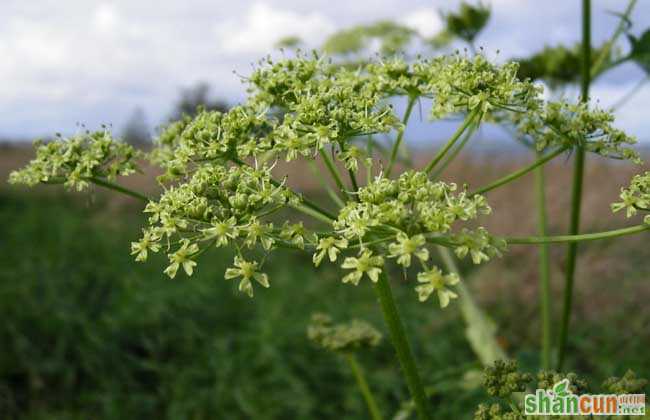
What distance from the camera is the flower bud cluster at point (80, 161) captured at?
2934 mm

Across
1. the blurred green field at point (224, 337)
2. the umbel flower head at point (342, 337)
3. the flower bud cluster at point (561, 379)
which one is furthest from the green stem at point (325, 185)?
the blurred green field at point (224, 337)

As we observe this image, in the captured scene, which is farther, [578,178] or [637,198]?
[578,178]

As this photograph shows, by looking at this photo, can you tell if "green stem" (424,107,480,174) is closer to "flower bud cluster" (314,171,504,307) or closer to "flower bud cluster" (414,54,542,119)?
"flower bud cluster" (414,54,542,119)

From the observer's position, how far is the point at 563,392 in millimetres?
2201

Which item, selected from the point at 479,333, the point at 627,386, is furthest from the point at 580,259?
the point at 627,386

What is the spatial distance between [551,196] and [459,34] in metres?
8.83

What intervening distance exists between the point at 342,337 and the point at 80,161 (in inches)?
63.0

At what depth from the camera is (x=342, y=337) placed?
11.6 feet

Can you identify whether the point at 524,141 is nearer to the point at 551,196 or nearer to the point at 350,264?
the point at 350,264

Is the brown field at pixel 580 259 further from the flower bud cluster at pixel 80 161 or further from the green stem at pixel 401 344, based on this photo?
the flower bud cluster at pixel 80 161

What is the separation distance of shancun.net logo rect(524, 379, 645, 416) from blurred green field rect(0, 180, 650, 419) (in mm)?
2317

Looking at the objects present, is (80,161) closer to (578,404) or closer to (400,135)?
(400,135)

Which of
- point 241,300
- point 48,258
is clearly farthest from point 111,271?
point 241,300

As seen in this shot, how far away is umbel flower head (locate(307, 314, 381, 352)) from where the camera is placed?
3475mm
